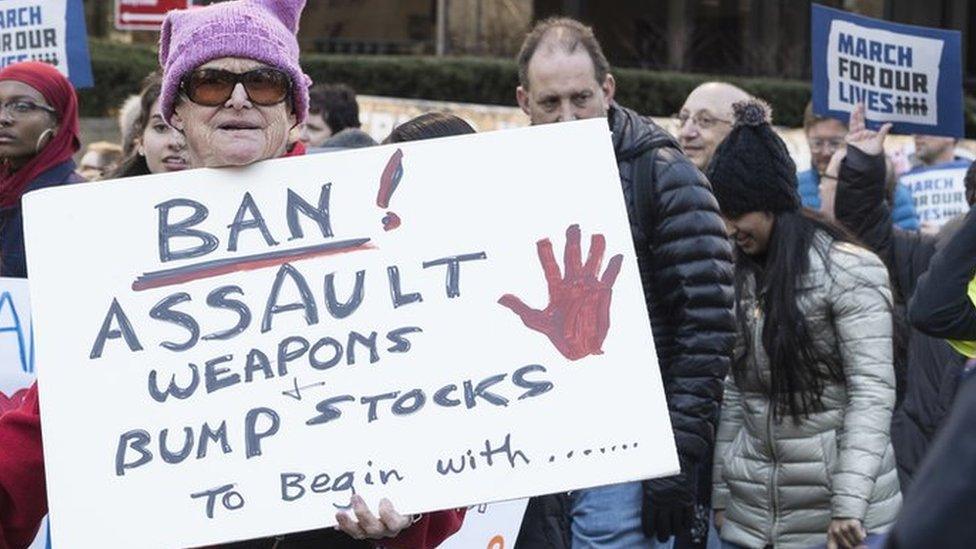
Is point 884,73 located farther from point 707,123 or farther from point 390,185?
point 390,185

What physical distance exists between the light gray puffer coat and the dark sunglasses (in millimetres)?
2301

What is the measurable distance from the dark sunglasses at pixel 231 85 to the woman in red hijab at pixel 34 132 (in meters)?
2.68

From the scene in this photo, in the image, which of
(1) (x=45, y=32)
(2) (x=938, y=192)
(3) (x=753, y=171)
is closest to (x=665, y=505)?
(3) (x=753, y=171)

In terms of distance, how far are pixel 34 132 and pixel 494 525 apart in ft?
6.58

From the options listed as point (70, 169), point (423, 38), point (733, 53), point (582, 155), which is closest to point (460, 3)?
point (423, 38)

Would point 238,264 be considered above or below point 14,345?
above

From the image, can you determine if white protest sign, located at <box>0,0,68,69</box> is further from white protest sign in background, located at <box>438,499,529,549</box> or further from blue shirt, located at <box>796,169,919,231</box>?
white protest sign in background, located at <box>438,499,529,549</box>

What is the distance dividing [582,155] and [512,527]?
1.77 metres

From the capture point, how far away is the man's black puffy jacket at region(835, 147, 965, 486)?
20.3ft

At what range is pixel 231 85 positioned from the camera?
3.05m

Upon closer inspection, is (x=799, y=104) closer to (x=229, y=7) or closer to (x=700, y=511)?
(x=700, y=511)

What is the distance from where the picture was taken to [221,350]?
119 inches

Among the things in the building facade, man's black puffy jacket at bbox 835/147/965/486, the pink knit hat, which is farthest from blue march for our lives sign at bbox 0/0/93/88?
the building facade

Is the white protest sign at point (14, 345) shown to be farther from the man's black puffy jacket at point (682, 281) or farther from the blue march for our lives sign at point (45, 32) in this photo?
the blue march for our lives sign at point (45, 32)
